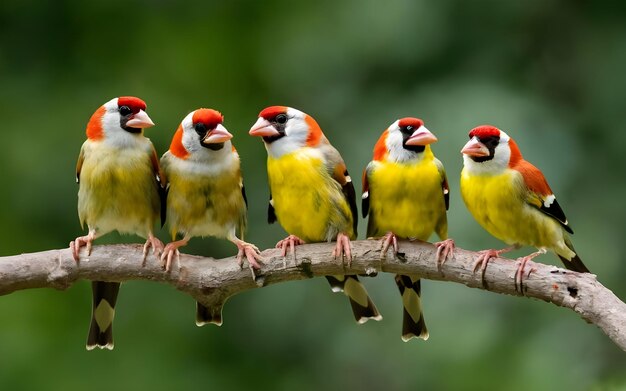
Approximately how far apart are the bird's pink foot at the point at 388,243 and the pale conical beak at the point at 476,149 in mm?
571

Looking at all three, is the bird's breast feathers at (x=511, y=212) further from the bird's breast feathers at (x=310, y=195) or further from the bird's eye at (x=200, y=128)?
the bird's eye at (x=200, y=128)

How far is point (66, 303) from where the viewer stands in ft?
29.9

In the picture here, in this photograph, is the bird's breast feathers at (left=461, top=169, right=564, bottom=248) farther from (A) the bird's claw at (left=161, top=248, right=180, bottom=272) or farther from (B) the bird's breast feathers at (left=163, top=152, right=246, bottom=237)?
(A) the bird's claw at (left=161, top=248, right=180, bottom=272)

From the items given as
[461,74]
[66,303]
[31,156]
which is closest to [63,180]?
[31,156]

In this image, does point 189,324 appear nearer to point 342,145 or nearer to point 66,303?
point 66,303

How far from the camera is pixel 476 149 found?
5445 millimetres

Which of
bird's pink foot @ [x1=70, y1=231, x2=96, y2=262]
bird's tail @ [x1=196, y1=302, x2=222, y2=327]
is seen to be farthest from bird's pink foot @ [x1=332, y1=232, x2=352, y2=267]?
bird's pink foot @ [x1=70, y1=231, x2=96, y2=262]

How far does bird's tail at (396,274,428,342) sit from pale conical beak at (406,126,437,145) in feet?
3.22

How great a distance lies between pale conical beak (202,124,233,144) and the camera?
209 inches

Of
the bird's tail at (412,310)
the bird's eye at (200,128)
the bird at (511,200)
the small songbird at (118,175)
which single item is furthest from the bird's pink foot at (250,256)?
the bird at (511,200)

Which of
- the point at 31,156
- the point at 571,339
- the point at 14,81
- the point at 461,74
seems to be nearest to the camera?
the point at 571,339

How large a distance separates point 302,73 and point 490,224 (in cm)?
352

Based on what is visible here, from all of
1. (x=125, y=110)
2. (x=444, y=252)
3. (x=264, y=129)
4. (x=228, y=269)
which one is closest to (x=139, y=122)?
(x=125, y=110)

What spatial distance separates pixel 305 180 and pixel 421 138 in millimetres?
661
